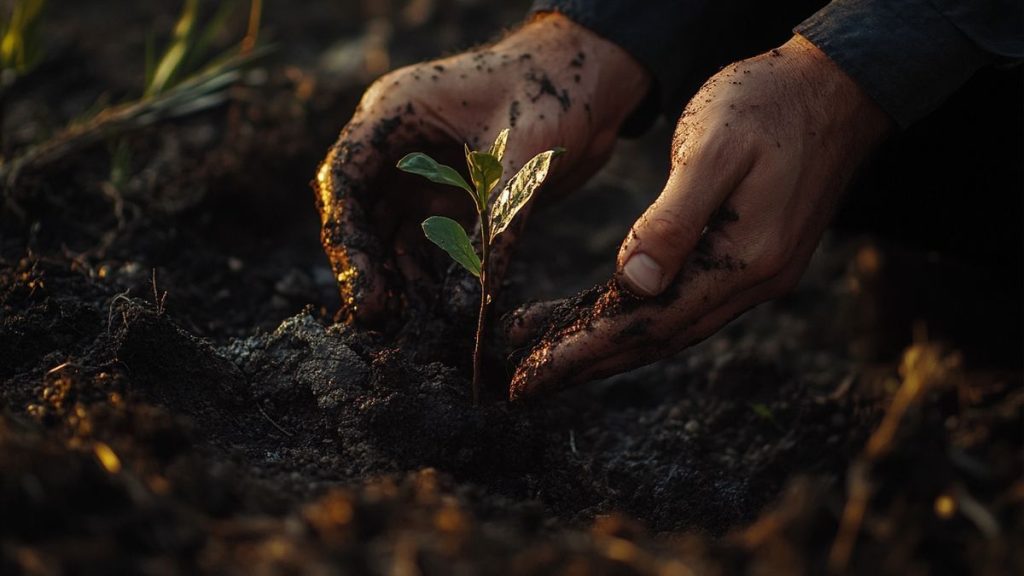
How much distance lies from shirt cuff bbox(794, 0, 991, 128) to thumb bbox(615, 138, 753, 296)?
33cm

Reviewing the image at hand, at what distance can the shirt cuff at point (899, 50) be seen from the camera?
1.50 meters

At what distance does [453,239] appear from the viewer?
4.25 ft

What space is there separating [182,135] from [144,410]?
70.2 inches

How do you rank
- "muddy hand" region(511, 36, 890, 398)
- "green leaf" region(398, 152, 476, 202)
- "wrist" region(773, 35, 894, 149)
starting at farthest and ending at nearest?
"wrist" region(773, 35, 894, 149) → "muddy hand" region(511, 36, 890, 398) → "green leaf" region(398, 152, 476, 202)

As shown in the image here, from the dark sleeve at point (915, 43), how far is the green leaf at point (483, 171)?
2.17 feet

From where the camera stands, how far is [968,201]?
80.8 inches

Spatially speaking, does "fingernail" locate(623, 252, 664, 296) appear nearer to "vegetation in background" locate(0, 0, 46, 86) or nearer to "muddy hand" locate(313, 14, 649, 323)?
"muddy hand" locate(313, 14, 649, 323)

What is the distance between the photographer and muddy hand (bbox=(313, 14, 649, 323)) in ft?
5.32

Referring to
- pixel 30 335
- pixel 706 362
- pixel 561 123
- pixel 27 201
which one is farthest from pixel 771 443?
pixel 27 201

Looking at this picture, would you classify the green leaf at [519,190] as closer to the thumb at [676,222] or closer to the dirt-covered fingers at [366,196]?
the thumb at [676,222]

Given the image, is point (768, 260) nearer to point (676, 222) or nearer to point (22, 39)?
point (676, 222)

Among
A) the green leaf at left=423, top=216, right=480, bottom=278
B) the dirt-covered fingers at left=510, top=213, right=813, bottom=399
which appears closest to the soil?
the dirt-covered fingers at left=510, top=213, right=813, bottom=399

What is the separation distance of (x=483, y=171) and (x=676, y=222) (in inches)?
12.0

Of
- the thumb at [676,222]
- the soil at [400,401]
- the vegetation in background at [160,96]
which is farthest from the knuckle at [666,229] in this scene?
the vegetation in background at [160,96]
